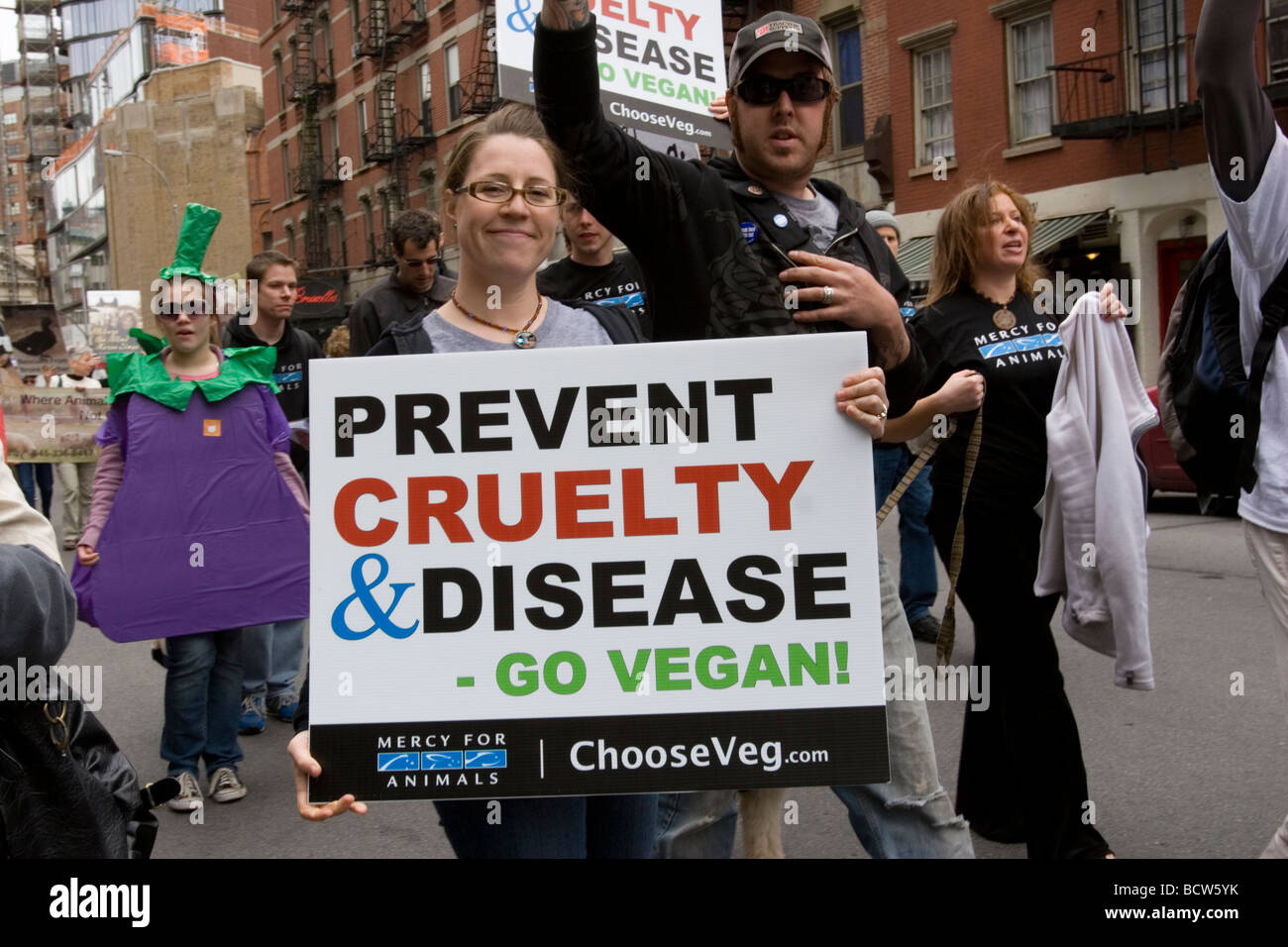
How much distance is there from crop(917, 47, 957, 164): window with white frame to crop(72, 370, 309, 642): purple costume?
61.3 ft

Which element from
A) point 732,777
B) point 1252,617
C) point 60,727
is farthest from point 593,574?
point 1252,617

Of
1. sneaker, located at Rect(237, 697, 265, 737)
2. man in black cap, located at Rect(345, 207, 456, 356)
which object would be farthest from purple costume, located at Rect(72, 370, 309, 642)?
sneaker, located at Rect(237, 697, 265, 737)

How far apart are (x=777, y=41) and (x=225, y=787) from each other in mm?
3879

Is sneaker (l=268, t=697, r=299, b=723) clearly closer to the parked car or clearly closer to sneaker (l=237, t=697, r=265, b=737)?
sneaker (l=237, t=697, r=265, b=737)

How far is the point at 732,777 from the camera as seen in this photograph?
6.68 ft

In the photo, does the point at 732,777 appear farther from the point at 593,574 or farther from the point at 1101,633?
the point at 1101,633

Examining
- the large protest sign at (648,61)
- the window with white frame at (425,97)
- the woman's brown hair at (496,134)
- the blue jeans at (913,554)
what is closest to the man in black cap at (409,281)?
the large protest sign at (648,61)

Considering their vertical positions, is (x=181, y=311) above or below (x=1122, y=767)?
above

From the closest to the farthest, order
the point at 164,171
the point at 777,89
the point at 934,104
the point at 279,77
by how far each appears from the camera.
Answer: the point at 777,89, the point at 934,104, the point at 279,77, the point at 164,171

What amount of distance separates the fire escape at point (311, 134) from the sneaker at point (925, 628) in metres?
41.4

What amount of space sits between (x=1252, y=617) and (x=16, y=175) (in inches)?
6400

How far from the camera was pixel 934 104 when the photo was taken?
2219cm

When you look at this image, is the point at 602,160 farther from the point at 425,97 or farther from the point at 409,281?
the point at 425,97

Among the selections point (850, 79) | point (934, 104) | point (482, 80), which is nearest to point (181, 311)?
point (934, 104)
